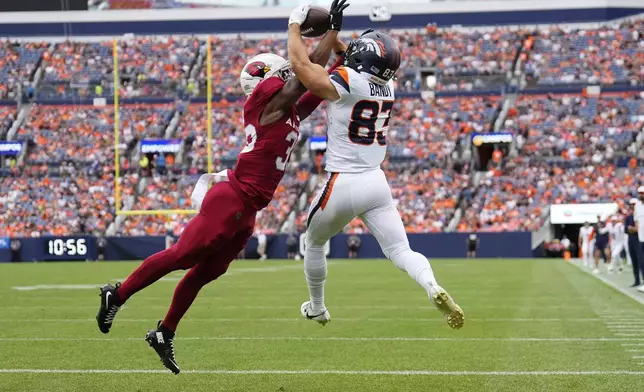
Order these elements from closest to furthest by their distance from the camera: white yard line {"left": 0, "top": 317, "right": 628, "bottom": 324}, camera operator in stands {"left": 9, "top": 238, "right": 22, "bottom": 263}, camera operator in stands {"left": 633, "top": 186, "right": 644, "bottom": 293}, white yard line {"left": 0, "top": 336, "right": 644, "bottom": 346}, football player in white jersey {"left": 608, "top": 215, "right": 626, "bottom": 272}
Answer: white yard line {"left": 0, "top": 336, "right": 644, "bottom": 346}, white yard line {"left": 0, "top": 317, "right": 628, "bottom": 324}, camera operator in stands {"left": 633, "top": 186, "right": 644, "bottom": 293}, football player in white jersey {"left": 608, "top": 215, "right": 626, "bottom": 272}, camera operator in stands {"left": 9, "top": 238, "right": 22, "bottom": 263}

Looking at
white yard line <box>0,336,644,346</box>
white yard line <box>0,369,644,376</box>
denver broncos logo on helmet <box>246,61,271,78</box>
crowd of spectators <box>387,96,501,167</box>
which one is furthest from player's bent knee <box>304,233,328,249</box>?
crowd of spectators <box>387,96,501,167</box>

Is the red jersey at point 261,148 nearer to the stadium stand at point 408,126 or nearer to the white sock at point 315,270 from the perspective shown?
the white sock at point 315,270

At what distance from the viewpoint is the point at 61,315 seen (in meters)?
11.8

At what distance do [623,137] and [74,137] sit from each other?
66.8 ft

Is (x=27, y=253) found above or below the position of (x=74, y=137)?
below

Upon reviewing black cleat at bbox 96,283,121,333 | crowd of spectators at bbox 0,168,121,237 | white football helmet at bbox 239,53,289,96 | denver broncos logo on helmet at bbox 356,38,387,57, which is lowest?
crowd of spectators at bbox 0,168,121,237

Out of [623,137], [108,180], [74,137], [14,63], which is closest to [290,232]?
[108,180]

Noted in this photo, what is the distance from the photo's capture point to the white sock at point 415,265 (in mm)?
5984

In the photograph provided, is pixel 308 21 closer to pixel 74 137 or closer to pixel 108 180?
pixel 108 180

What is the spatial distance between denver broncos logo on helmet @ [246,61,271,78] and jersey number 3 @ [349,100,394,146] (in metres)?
0.65

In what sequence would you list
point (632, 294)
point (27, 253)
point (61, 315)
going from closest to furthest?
point (61, 315) → point (632, 294) → point (27, 253)

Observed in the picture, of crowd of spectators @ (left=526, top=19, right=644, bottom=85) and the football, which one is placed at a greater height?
the football

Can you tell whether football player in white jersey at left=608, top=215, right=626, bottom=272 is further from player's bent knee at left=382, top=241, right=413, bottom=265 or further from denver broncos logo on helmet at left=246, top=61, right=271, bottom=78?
denver broncos logo on helmet at left=246, top=61, right=271, bottom=78

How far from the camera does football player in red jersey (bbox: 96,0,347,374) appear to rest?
6.08 meters
